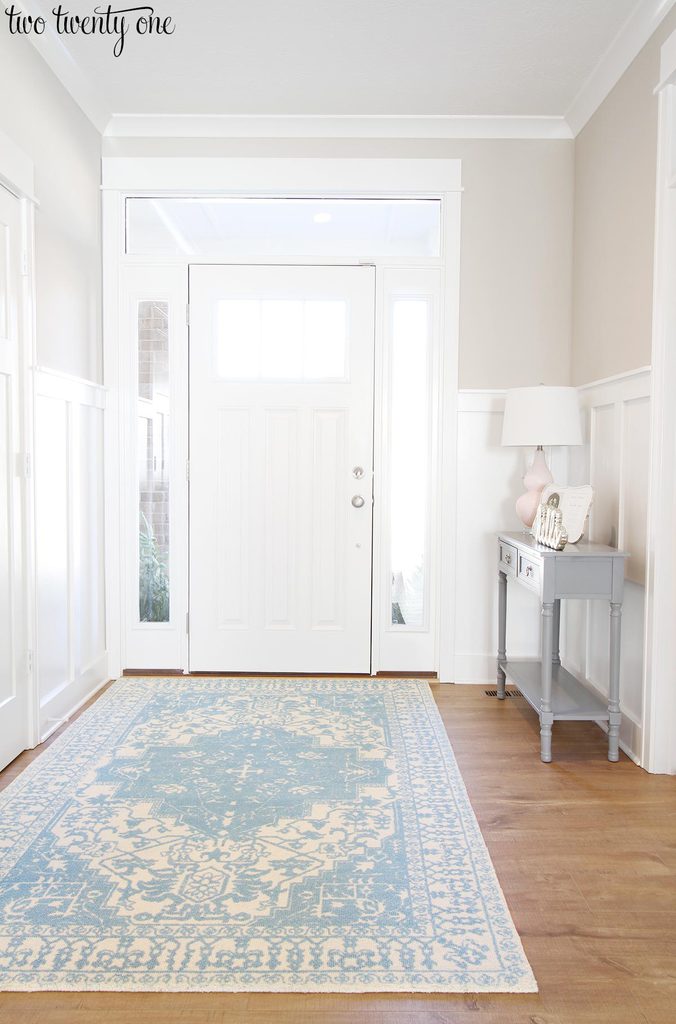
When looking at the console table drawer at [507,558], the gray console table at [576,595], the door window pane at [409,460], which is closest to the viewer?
the gray console table at [576,595]

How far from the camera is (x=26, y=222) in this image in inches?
112

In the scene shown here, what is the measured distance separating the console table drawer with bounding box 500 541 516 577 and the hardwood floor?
733 millimetres

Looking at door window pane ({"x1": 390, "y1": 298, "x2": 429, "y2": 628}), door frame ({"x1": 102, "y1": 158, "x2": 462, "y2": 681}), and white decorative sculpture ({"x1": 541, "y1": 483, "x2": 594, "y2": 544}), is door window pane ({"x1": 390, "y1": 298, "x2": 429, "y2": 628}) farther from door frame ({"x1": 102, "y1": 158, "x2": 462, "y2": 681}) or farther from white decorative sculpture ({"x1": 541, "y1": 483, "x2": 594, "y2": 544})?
white decorative sculpture ({"x1": 541, "y1": 483, "x2": 594, "y2": 544})

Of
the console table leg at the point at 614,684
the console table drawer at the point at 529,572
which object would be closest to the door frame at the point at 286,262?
the console table drawer at the point at 529,572

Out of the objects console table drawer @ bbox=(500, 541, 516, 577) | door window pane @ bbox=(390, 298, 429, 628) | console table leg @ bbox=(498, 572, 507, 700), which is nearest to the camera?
console table drawer @ bbox=(500, 541, 516, 577)

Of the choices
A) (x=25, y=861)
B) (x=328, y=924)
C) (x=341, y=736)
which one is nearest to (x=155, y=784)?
(x=25, y=861)

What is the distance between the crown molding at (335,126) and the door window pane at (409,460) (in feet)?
2.72

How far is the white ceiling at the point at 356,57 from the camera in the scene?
284 centimetres

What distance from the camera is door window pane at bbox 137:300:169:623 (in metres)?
3.88

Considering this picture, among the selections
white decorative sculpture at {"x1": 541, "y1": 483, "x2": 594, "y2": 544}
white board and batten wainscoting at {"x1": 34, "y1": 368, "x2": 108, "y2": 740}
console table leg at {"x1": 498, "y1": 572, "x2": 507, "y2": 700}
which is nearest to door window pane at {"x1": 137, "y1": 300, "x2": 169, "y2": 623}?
white board and batten wainscoting at {"x1": 34, "y1": 368, "x2": 108, "y2": 740}

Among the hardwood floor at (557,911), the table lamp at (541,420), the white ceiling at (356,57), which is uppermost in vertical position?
the white ceiling at (356,57)

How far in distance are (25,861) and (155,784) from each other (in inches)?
21.9

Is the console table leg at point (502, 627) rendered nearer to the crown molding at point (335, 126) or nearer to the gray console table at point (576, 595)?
the gray console table at point (576, 595)

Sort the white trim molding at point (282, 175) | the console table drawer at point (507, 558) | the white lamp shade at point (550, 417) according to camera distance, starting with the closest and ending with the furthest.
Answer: the white lamp shade at point (550, 417) → the console table drawer at point (507, 558) → the white trim molding at point (282, 175)
